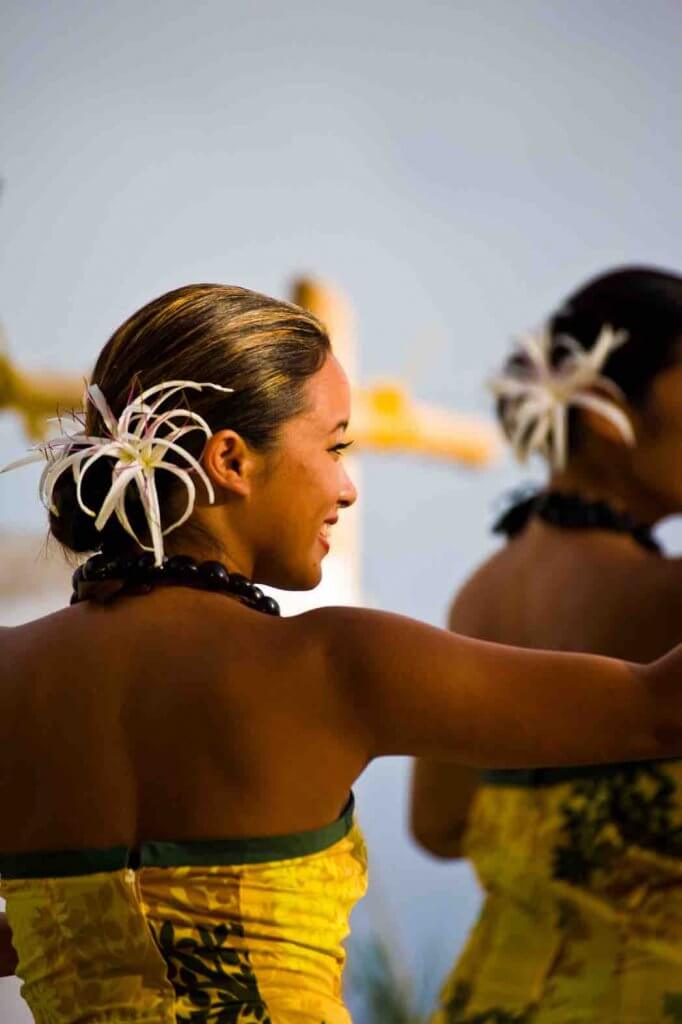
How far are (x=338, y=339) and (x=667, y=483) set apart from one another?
1891 mm

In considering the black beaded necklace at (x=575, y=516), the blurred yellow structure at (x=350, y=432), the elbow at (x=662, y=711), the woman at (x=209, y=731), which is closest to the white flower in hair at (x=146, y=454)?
the woman at (x=209, y=731)

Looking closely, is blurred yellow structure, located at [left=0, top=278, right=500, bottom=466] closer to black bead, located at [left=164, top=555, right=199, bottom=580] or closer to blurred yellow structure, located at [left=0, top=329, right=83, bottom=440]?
blurred yellow structure, located at [left=0, top=329, right=83, bottom=440]

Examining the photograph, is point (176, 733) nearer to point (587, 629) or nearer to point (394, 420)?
point (587, 629)

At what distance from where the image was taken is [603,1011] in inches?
80.1

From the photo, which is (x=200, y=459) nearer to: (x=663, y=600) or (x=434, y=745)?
(x=434, y=745)

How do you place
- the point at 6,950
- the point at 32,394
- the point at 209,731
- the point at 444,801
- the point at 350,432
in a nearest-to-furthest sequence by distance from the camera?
the point at 209,731 → the point at 6,950 → the point at 444,801 → the point at 32,394 → the point at 350,432

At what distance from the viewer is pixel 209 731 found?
1.35 meters

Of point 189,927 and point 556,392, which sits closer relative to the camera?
point 189,927

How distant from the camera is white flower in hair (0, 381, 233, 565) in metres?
1.43

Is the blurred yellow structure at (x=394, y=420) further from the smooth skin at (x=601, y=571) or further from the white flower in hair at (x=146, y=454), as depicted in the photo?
the white flower in hair at (x=146, y=454)

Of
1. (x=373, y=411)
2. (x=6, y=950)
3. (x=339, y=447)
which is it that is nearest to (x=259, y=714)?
(x=339, y=447)

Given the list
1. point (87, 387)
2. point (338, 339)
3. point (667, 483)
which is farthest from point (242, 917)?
point (338, 339)

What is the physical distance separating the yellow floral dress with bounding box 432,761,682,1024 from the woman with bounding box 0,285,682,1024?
689 mm

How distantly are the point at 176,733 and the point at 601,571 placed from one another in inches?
37.5
